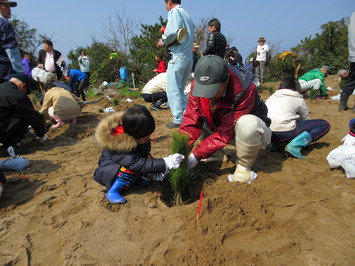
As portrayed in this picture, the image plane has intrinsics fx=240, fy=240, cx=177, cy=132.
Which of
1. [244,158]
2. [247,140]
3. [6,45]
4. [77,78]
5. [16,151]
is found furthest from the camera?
[77,78]

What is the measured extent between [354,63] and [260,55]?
15.8 feet

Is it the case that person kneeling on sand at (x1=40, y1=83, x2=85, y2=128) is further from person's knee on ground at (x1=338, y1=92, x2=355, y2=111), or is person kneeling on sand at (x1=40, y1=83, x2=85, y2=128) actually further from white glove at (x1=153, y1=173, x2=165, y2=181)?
person's knee on ground at (x1=338, y1=92, x2=355, y2=111)

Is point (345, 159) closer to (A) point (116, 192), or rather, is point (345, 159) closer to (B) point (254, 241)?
(B) point (254, 241)

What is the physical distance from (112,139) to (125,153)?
0.16 metres

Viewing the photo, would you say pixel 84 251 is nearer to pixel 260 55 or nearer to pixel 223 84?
pixel 223 84

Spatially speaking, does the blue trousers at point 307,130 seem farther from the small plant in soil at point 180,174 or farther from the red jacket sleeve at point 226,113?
the small plant in soil at point 180,174

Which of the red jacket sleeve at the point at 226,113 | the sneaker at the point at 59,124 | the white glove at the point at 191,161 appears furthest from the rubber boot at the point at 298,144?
the sneaker at the point at 59,124

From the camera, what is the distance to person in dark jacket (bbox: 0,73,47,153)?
10.2 ft

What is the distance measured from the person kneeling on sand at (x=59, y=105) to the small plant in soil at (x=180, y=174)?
10.1ft

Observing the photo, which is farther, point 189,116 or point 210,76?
point 189,116

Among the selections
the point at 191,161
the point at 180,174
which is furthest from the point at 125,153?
the point at 191,161

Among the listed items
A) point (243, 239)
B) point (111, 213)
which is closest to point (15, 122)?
point (111, 213)

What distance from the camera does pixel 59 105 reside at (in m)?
4.30

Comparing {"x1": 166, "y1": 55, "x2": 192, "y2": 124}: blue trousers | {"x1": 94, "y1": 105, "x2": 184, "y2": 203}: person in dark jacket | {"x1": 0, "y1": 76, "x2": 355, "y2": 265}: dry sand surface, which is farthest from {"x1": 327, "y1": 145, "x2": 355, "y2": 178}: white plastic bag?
{"x1": 166, "y1": 55, "x2": 192, "y2": 124}: blue trousers
